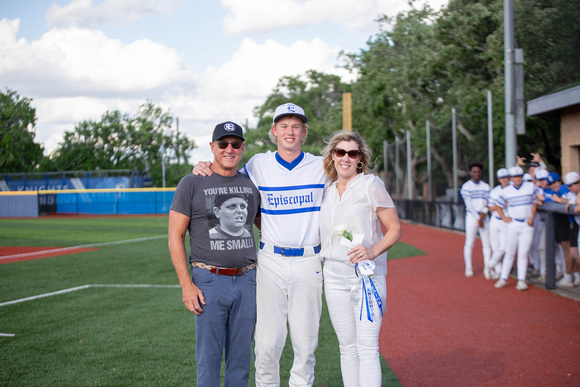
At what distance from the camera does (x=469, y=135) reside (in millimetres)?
27578

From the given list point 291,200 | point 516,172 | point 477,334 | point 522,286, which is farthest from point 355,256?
point 522,286

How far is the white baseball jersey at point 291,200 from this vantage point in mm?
3719

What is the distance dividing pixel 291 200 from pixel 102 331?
3.86 metres

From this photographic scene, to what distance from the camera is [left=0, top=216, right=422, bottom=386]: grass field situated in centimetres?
490

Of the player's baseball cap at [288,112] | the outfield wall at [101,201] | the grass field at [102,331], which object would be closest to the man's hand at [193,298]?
the player's baseball cap at [288,112]

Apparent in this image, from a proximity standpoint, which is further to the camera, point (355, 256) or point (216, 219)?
point (216, 219)

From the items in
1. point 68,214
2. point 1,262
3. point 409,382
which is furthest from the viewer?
point 68,214

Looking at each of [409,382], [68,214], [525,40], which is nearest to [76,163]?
[68,214]

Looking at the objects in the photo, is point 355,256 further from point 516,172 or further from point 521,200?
point 516,172

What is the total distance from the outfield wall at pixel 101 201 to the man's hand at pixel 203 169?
1408 inches

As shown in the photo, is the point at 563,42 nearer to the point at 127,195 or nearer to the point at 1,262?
the point at 1,262

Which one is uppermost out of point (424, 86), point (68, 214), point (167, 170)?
point (424, 86)

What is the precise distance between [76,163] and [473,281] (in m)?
50.2

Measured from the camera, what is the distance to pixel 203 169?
3.79m
